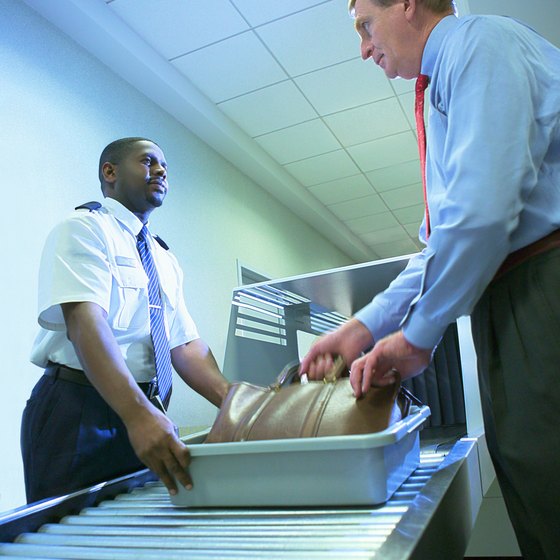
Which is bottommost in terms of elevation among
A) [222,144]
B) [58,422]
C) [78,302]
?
[58,422]

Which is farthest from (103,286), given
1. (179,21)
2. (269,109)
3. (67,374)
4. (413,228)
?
(413,228)

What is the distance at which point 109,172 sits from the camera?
1989 millimetres

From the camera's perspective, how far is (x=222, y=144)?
4.26 m

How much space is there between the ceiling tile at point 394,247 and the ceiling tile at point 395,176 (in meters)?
2.14

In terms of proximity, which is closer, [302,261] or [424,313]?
[424,313]

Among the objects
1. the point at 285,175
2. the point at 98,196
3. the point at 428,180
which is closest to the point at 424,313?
the point at 428,180

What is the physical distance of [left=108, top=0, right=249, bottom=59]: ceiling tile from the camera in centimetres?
301

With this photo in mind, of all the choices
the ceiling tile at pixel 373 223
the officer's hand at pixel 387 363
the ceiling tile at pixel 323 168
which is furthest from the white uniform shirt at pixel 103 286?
the ceiling tile at pixel 373 223

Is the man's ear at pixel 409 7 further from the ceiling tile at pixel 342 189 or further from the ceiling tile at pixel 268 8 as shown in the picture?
the ceiling tile at pixel 342 189

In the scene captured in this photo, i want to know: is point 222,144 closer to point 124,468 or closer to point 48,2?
point 48,2

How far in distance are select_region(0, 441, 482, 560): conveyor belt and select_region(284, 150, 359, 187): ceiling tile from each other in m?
4.16

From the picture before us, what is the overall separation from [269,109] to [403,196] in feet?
7.85

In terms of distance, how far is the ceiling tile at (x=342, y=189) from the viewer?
5450 mm

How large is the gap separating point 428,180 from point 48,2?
8.12 feet
